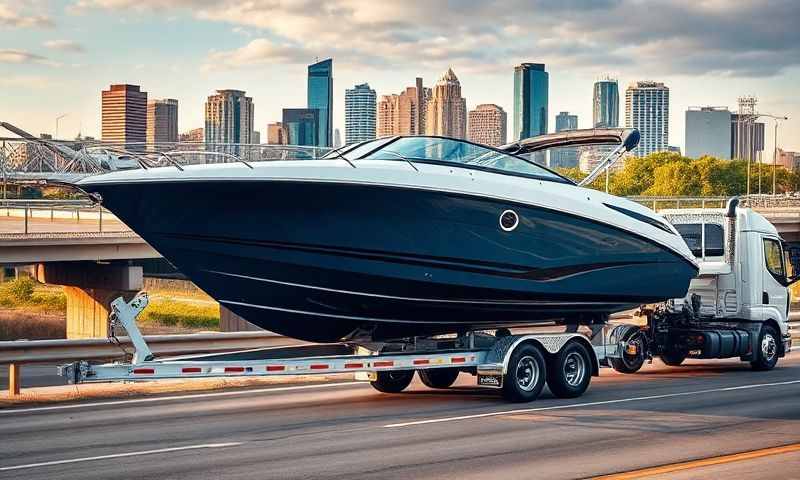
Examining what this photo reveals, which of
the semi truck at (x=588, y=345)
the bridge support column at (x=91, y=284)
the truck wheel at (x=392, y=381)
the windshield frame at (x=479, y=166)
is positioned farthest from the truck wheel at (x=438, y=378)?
the bridge support column at (x=91, y=284)

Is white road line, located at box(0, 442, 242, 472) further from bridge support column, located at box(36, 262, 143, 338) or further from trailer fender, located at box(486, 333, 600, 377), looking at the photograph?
bridge support column, located at box(36, 262, 143, 338)

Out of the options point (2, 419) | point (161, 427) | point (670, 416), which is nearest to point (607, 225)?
point (670, 416)

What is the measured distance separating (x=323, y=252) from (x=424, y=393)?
362cm

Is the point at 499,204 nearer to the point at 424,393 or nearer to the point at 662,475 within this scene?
the point at 424,393

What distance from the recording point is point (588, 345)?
16.7 metres

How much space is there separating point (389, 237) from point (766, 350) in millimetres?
9125

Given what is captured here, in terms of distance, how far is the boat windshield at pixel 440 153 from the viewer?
15.3 metres

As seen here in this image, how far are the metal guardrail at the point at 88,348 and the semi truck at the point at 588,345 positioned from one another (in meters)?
1.74

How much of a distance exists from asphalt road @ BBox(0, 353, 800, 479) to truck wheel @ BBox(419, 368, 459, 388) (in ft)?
0.76

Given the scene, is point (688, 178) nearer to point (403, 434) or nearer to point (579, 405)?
point (579, 405)

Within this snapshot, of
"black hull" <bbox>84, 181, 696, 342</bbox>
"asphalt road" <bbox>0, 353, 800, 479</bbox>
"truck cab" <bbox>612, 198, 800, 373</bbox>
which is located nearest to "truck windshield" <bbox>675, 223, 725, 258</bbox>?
"truck cab" <bbox>612, 198, 800, 373</bbox>

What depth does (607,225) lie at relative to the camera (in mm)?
16766

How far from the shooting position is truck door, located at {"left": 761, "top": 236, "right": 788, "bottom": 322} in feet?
69.2

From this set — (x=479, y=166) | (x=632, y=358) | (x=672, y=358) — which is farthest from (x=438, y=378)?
(x=672, y=358)
